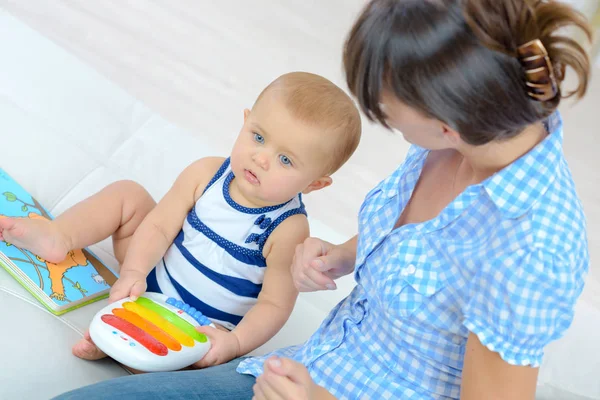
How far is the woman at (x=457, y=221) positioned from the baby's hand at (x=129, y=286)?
23 cm

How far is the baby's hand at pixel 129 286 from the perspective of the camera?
1348mm

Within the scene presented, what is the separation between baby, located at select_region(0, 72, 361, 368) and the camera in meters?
1.32

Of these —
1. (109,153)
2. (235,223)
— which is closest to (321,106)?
(235,223)

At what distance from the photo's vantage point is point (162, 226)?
147cm

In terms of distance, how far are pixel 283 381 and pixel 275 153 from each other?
19.3 inches

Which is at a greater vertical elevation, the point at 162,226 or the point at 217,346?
the point at 162,226

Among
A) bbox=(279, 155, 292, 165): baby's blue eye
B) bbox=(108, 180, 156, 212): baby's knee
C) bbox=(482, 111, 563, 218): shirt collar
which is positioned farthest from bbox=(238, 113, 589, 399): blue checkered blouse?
bbox=(108, 180, 156, 212): baby's knee

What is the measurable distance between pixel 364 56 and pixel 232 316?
743 mm

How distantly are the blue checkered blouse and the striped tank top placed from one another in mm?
238

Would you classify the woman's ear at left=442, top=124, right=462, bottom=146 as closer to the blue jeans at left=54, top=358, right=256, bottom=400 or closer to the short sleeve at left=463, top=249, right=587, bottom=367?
the short sleeve at left=463, top=249, right=587, bottom=367

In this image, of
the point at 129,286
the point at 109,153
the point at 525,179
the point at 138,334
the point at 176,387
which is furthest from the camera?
the point at 109,153

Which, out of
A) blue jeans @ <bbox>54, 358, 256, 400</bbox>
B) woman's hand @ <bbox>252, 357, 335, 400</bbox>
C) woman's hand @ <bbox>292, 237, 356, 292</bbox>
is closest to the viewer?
woman's hand @ <bbox>252, 357, 335, 400</bbox>

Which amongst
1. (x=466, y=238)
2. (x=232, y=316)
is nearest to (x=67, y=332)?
(x=232, y=316)

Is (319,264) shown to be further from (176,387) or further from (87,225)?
(87,225)
